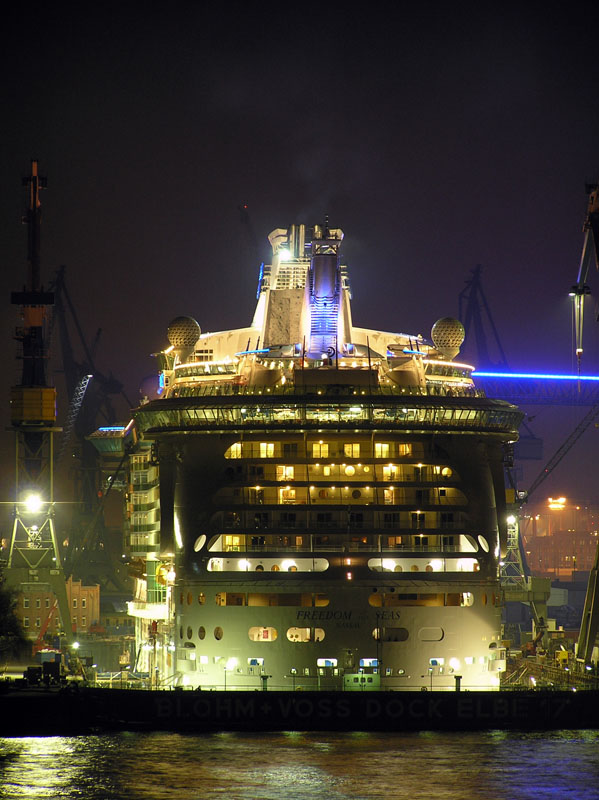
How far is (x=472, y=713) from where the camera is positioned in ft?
197

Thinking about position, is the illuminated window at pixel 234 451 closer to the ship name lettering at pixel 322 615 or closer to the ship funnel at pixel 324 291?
the ship funnel at pixel 324 291

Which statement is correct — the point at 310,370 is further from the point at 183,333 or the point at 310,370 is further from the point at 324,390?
the point at 183,333

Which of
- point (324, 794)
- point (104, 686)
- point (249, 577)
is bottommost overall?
point (324, 794)

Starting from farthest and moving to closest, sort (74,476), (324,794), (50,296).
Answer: (74,476) → (50,296) → (324,794)

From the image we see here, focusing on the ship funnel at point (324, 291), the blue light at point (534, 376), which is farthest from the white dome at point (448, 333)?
the blue light at point (534, 376)

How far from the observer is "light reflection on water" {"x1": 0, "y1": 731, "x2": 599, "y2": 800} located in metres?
51.6

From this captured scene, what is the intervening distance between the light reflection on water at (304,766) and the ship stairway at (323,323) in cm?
1874

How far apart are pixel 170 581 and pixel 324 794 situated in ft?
50.4

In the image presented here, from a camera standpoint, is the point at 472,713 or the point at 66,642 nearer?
the point at 472,713

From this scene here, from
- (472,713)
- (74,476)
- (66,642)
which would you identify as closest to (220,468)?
(472,713)

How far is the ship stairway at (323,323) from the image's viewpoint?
69.4 metres

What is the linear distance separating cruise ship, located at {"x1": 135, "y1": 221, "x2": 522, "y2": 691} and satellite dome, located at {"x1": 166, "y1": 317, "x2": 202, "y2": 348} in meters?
5.20

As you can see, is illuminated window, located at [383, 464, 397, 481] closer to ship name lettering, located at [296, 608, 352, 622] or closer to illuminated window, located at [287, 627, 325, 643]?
ship name lettering, located at [296, 608, 352, 622]

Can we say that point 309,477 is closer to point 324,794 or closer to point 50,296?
point 324,794
